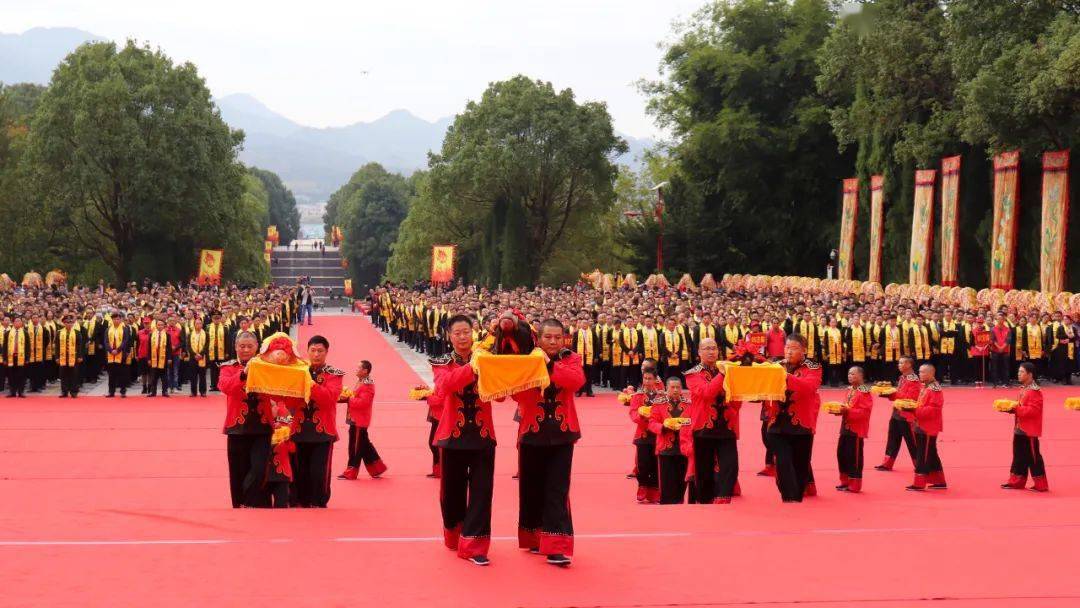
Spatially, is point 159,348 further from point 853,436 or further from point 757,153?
point 757,153

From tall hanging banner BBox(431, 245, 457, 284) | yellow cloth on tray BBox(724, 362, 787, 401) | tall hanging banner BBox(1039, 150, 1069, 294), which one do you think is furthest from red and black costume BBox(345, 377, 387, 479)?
tall hanging banner BBox(431, 245, 457, 284)

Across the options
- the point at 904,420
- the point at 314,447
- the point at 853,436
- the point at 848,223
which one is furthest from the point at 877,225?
the point at 314,447

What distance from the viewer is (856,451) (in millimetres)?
12422

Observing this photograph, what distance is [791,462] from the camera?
11.1 m

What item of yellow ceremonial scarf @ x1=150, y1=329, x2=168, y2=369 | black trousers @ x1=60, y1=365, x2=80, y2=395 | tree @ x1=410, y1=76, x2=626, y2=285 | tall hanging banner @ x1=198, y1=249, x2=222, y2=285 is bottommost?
black trousers @ x1=60, y1=365, x2=80, y2=395

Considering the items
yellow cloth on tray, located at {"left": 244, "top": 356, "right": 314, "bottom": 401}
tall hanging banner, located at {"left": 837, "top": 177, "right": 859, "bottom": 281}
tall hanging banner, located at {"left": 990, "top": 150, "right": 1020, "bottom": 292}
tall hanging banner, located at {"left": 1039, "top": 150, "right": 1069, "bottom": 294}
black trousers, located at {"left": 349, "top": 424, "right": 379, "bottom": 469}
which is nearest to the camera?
yellow cloth on tray, located at {"left": 244, "top": 356, "right": 314, "bottom": 401}

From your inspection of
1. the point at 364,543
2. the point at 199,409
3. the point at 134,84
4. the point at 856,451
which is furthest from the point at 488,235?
the point at 364,543

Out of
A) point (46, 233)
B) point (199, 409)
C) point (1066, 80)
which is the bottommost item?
point (199, 409)

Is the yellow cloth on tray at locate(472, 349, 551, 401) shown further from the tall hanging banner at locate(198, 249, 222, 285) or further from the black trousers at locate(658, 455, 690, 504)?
the tall hanging banner at locate(198, 249, 222, 285)

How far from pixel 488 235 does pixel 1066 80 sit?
3546 cm

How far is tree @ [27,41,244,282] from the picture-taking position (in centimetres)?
4803

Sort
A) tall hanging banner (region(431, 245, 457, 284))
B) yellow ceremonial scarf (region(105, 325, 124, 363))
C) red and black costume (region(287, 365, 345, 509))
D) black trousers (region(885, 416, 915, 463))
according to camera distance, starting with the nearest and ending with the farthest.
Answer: red and black costume (region(287, 365, 345, 509))
black trousers (region(885, 416, 915, 463))
yellow ceremonial scarf (region(105, 325, 124, 363))
tall hanging banner (region(431, 245, 457, 284))

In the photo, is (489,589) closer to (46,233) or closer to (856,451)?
(856,451)

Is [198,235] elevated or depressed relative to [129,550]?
elevated
